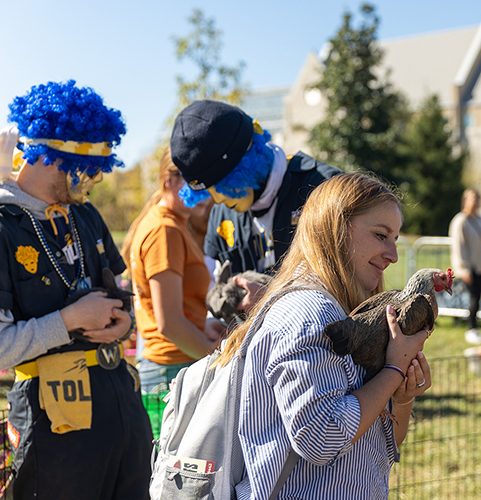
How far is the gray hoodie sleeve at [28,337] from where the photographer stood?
225 centimetres

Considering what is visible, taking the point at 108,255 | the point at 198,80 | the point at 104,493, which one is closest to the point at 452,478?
the point at 104,493

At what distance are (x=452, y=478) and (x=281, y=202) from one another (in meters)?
2.64

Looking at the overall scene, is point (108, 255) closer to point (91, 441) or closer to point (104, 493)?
point (91, 441)

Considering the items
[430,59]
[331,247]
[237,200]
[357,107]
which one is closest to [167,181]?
[237,200]

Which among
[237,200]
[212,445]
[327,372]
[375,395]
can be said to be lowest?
[212,445]

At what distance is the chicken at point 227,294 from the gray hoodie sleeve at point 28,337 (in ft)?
2.93

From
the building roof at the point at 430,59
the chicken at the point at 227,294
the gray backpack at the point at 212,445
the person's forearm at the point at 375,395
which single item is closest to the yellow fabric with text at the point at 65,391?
the gray backpack at the point at 212,445

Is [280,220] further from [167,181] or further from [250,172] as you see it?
[167,181]

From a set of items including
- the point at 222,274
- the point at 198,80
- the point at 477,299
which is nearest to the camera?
the point at 222,274

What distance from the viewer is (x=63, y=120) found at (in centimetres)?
248

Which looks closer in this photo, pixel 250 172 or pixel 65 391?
pixel 65 391

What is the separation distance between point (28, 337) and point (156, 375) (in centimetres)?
124

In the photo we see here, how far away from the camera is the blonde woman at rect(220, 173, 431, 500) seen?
1.52m

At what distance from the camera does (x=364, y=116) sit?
20.2m
